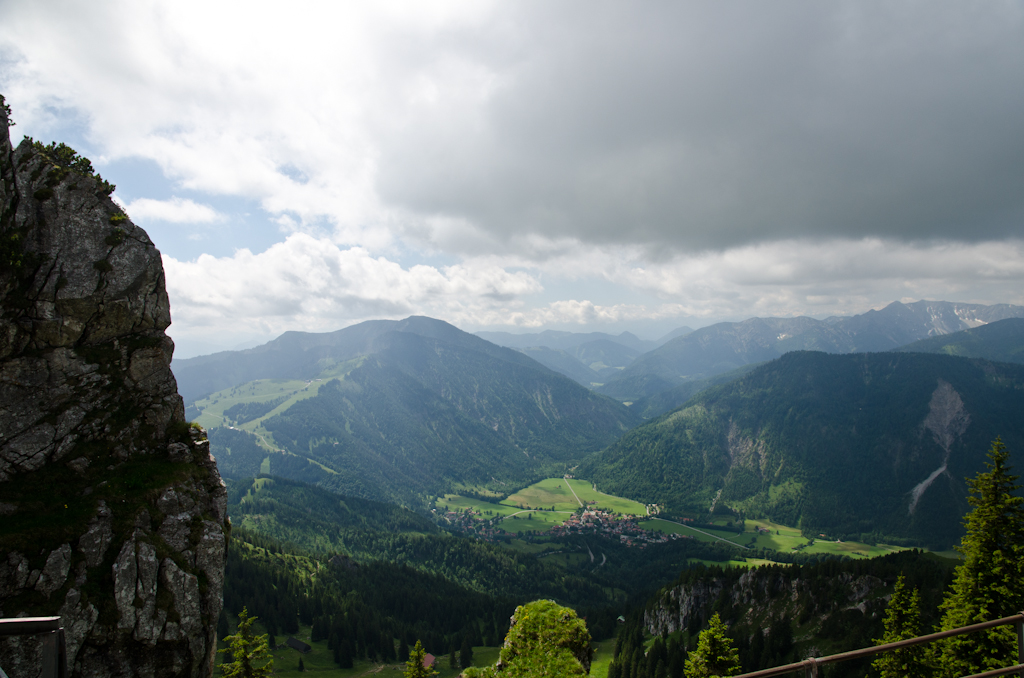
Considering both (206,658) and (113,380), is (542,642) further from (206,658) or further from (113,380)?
(113,380)

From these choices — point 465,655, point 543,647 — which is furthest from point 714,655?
point 465,655

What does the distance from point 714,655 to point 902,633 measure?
15.7 metres

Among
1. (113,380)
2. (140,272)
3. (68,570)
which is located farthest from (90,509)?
(140,272)

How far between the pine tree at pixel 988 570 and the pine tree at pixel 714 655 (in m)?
16.8

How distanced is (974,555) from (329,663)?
11478 cm

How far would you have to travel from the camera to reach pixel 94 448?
94.2ft

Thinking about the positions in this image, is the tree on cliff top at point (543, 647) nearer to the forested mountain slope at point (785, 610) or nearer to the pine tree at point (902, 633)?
the pine tree at point (902, 633)

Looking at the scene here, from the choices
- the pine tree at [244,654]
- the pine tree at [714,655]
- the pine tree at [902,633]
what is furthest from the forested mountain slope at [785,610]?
the pine tree at [244,654]

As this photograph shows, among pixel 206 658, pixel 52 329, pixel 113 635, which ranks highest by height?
pixel 52 329

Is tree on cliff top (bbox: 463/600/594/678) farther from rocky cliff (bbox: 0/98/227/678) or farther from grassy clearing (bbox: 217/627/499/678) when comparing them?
grassy clearing (bbox: 217/627/499/678)

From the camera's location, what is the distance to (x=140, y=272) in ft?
108

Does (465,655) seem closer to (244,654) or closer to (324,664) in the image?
(324,664)

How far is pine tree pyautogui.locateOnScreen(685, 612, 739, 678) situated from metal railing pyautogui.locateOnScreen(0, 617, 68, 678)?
50487 millimetres

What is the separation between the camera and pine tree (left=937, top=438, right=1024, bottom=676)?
30281mm
